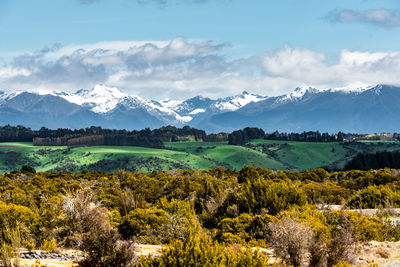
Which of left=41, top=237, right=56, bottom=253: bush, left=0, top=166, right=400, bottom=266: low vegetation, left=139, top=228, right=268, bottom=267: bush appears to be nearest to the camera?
left=139, top=228, right=268, bottom=267: bush

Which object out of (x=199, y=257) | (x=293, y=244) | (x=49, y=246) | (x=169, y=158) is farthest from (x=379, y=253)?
(x=169, y=158)

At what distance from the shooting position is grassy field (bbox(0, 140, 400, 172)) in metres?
167

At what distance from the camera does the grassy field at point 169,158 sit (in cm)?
16688

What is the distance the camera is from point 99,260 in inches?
Result: 494

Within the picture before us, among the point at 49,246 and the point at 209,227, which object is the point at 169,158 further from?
the point at 49,246

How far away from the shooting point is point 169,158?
17538 centimetres

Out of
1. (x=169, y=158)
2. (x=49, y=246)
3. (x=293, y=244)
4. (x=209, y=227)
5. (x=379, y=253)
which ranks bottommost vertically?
(x=209, y=227)

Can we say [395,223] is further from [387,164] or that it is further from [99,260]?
[387,164]

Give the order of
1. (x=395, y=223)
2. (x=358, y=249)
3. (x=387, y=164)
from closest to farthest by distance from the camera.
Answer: (x=358, y=249), (x=395, y=223), (x=387, y=164)

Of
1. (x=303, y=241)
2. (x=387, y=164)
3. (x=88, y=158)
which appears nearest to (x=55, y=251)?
(x=303, y=241)

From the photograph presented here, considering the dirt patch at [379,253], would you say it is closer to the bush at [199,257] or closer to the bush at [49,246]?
the bush at [199,257]

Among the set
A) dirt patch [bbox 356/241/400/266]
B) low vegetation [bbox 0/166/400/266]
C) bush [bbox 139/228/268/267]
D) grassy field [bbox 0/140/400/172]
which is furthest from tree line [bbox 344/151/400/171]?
bush [bbox 139/228/268/267]

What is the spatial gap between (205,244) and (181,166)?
148m

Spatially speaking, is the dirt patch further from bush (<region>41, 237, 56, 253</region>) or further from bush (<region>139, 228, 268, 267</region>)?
bush (<region>41, 237, 56, 253</region>)
